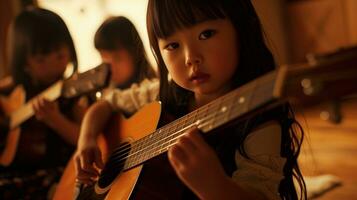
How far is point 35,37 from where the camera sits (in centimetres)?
126

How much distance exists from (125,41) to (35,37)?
37cm

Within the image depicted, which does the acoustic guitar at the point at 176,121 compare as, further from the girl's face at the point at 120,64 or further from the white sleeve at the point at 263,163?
the girl's face at the point at 120,64

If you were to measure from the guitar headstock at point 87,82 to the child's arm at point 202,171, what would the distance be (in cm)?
46

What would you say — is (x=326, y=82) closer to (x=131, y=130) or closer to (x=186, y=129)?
→ (x=186, y=129)

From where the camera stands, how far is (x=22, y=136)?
1239 mm

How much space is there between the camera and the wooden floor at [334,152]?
4.30ft

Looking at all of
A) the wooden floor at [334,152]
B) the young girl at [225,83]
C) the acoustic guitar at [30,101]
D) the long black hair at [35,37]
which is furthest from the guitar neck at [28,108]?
the wooden floor at [334,152]

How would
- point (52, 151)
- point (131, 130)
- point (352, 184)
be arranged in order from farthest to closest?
point (352, 184) → point (52, 151) → point (131, 130)

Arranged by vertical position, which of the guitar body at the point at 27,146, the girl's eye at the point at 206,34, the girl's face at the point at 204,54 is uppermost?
the girl's eye at the point at 206,34

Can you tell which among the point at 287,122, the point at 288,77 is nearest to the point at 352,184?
the point at 287,122

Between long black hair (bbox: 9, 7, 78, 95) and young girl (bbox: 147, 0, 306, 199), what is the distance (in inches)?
26.2

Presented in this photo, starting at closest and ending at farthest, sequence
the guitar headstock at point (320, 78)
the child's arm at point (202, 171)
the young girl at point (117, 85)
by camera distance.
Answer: the guitar headstock at point (320, 78), the child's arm at point (202, 171), the young girl at point (117, 85)

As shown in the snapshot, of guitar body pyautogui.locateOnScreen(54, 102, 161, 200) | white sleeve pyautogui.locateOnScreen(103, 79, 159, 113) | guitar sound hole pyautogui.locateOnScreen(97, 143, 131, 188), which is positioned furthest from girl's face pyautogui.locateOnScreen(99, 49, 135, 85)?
guitar sound hole pyautogui.locateOnScreen(97, 143, 131, 188)

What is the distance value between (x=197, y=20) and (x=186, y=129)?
0.19m
